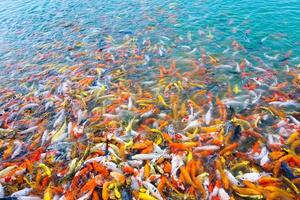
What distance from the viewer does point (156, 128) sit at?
11.0 meters

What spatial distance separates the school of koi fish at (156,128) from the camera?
873 centimetres

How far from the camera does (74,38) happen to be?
2072 centimetres

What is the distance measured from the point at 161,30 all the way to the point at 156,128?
1053cm

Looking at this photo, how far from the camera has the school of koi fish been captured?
8.73m

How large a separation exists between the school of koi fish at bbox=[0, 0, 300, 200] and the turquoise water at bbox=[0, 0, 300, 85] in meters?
0.53

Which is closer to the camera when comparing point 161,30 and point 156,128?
point 156,128

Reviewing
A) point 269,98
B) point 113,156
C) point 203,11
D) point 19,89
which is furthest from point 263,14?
point 19,89

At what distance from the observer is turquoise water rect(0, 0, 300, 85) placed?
16344 mm

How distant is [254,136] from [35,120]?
9473 millimetres

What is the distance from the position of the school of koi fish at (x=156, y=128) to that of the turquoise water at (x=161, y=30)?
0.53 metres

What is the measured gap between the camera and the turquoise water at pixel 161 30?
1634cm

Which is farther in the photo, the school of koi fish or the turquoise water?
the turquoise water

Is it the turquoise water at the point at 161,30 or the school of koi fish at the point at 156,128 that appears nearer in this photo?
the school of koi fish at the point at 156,128

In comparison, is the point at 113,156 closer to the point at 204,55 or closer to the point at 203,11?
the point at 204,55
